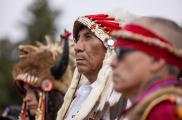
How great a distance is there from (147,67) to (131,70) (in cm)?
8

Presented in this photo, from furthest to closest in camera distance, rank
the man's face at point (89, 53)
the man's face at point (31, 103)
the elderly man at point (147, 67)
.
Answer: the man's face at point (31, 103)
the man's face at point (89, 53)
the elderly man at point (147, 67)

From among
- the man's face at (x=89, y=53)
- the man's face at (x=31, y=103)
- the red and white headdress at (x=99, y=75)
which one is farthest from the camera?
the man's face at (x=31, y=103)

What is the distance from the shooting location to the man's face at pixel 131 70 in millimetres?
3123

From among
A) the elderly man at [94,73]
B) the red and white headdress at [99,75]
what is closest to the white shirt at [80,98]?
the elderly man at [94,73]

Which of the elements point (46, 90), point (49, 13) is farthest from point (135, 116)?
point (49, 13)

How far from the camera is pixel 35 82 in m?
6.55

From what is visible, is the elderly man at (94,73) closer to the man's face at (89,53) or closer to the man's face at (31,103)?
the man's face at (89,53)

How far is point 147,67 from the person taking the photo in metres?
3.12

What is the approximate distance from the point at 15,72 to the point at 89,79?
6.87ft

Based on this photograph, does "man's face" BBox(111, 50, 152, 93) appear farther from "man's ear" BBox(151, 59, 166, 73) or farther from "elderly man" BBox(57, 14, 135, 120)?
"elderly man" BBox(57, 14, 135, 120)

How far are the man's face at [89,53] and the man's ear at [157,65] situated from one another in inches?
65.4

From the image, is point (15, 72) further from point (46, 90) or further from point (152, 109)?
point (152, 109)

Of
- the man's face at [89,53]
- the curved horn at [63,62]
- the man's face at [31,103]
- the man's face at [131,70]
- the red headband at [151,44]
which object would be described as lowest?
the man's face at [31,103]

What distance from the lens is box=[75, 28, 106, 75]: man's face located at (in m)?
4.77
